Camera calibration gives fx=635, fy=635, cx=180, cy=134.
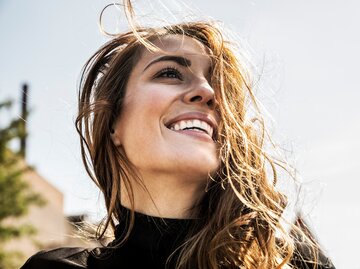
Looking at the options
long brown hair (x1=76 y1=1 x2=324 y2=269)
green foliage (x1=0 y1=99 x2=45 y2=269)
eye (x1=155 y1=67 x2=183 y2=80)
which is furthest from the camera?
green foliage (x1=0 y1=99 x2=45 y2=269)

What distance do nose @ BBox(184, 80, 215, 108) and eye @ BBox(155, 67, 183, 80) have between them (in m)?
0.17

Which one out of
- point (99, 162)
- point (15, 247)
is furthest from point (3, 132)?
point (99, 162)

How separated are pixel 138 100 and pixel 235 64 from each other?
594 millimetres

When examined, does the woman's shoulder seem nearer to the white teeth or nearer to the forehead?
the white teeth

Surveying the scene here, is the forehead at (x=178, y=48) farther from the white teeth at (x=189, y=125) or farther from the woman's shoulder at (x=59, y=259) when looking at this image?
the woman's shoulder at (x=59, y=259)

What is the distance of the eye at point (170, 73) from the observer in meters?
3.06

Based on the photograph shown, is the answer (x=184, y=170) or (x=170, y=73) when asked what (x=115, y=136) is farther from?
(x=184, y=170)

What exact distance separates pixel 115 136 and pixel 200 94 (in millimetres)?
559

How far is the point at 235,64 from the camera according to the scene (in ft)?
10.8

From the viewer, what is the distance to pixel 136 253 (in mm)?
2805

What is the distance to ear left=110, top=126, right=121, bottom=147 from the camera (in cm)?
316

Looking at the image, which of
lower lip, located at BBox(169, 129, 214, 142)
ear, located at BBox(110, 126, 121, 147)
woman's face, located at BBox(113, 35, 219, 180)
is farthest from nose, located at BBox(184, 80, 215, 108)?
ear, located at BBox(110, 126, 121, 147)

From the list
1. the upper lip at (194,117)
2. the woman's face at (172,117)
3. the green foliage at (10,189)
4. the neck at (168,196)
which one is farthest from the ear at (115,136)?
the green foliage at (10,189)

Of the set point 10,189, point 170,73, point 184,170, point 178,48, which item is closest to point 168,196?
point 184,170
